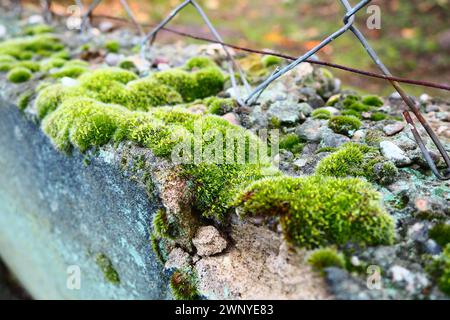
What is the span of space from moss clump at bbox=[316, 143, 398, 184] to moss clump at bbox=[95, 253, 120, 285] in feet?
5.37

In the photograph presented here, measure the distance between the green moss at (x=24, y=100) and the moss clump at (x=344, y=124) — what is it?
240 cm

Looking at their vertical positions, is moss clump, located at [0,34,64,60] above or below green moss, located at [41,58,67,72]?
above

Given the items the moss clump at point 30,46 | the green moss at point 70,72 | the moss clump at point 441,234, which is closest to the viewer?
the moss clump at point 441,234

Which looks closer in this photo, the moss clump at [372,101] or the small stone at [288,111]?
the small stone at [288,111]

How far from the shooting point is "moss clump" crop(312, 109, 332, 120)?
274 centimetres

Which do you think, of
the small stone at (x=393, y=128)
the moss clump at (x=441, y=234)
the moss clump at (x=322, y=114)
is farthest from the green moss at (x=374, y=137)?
the moss clump at (x=441, y=234)

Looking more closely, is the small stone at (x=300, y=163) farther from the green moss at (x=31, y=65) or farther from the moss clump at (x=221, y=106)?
the green moss at (x=31, y=65)

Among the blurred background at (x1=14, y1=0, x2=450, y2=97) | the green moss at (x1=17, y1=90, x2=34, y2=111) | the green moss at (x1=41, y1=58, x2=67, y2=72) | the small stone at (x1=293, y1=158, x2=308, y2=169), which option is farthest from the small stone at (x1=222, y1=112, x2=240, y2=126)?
the blurred background at (x1=14, y1=0, x2=450, y2=97)

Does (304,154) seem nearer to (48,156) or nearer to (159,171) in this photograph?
(159,171)

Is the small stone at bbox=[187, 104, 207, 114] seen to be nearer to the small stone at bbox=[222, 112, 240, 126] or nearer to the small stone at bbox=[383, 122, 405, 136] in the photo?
the small stone at bbox=[222, 112, 240, 126]

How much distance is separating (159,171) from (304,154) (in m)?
0.89

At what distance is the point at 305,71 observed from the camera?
3270 mm

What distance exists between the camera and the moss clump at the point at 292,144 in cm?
249
